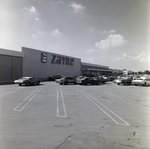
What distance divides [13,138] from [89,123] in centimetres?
267

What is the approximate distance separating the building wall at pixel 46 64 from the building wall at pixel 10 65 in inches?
62.4

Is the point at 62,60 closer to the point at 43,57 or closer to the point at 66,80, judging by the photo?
the point at 43,57

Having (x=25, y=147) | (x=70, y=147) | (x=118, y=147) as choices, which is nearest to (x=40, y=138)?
(x=25, y=147)

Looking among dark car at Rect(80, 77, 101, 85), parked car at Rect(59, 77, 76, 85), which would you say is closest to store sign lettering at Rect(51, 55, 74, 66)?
parked car at Rect(59, 77, 76, 85)

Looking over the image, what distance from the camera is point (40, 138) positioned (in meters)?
4.23

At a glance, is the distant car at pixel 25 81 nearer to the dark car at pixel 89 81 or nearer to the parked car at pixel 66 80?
the parked car at pixel 66 80

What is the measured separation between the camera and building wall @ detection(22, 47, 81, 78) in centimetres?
3544

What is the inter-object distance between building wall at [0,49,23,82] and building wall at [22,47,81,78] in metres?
1.59

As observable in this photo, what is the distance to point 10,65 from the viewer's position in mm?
30453

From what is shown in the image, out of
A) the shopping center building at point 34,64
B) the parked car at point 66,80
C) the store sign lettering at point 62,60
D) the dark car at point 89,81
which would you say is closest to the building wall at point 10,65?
the shopping center building at point 34,64

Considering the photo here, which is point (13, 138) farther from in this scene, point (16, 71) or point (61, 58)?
point (61, 58)

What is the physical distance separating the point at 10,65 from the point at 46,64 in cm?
1252

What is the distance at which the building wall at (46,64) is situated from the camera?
35438 millimetres

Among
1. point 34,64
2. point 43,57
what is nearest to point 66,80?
point 34,64
